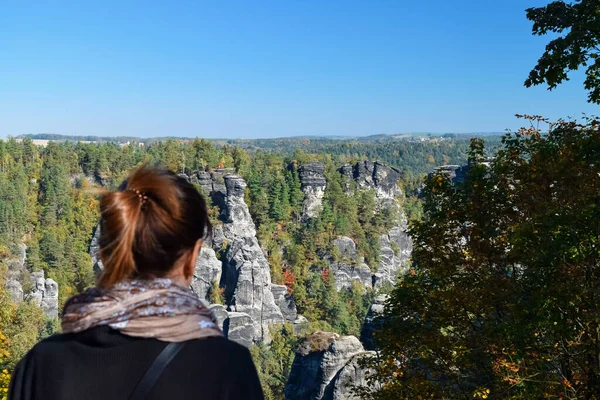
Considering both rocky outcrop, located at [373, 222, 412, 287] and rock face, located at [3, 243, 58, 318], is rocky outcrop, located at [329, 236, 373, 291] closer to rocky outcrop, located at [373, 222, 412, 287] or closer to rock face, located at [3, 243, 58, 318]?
rocky outcrop, located at [373, 222, 412, 287]

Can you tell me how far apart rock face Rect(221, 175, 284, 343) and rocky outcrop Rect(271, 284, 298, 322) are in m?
1.05

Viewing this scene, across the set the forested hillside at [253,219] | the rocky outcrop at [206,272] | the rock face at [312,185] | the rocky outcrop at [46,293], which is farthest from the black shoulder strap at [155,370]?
the rock face at [312,185]

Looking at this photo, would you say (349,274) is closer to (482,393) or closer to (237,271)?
(237,271)

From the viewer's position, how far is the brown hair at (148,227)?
3.97ft

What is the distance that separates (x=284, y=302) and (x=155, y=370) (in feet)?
148

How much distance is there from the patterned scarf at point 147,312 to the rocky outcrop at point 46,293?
42809 millimetres

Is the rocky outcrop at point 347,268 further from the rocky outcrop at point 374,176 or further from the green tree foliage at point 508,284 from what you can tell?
the green tree foliage at point 508,284

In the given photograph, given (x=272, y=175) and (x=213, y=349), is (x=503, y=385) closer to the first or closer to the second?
(x=213, y=349)

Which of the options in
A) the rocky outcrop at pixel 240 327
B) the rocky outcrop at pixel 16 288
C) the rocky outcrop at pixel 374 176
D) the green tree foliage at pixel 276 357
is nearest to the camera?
the green tree foliage at pixel 276 357

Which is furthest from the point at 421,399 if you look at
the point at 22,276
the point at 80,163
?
the point at 80,163

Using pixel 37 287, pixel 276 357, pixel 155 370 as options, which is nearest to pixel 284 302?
pixel 276 357

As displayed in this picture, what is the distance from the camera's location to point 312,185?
2251 inches

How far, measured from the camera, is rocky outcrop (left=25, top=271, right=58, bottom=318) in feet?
131

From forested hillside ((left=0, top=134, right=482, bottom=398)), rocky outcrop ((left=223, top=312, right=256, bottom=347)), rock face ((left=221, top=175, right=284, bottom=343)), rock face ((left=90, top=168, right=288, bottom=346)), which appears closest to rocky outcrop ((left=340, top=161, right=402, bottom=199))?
forested hillside ((left=0, top=134, right=482, bottom=398))
